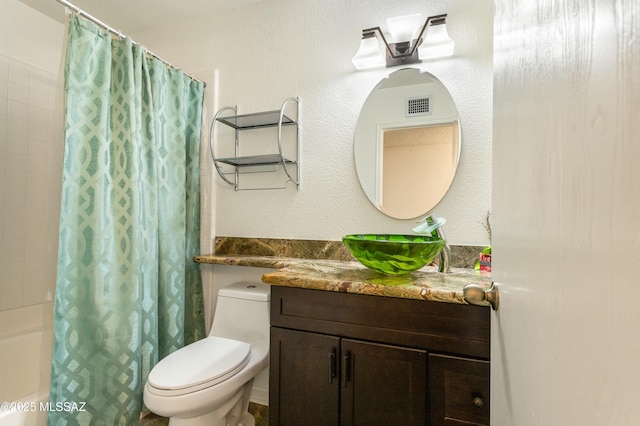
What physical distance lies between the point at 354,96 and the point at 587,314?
1.64 meters

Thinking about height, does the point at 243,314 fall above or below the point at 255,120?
below

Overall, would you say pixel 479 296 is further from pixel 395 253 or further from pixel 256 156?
pixel 256 156

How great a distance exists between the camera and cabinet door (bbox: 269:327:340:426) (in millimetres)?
1149

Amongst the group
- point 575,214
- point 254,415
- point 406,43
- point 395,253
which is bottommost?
point 254,415

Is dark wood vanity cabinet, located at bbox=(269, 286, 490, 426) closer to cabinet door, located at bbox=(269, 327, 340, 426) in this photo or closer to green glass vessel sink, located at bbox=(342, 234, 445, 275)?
cabinet door, located at bbox=(269, 327, 340, 426)

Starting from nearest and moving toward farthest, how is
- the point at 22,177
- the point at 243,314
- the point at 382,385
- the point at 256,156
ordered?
the point at 382,385, the point at 243,314, the point at 256,156, the point at 22,177

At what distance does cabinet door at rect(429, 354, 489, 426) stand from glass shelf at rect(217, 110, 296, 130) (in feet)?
4.73

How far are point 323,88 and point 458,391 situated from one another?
1592mm

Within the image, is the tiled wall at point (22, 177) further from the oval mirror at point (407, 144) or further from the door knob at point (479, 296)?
the door knob at point (479, 296)

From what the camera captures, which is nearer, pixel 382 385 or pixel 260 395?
pixel 382 385

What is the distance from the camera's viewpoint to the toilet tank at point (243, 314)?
162 cm

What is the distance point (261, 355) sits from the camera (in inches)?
60.0

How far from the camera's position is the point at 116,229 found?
141 cm

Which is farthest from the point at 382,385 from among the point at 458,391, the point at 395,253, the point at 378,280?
the point at 395,253
